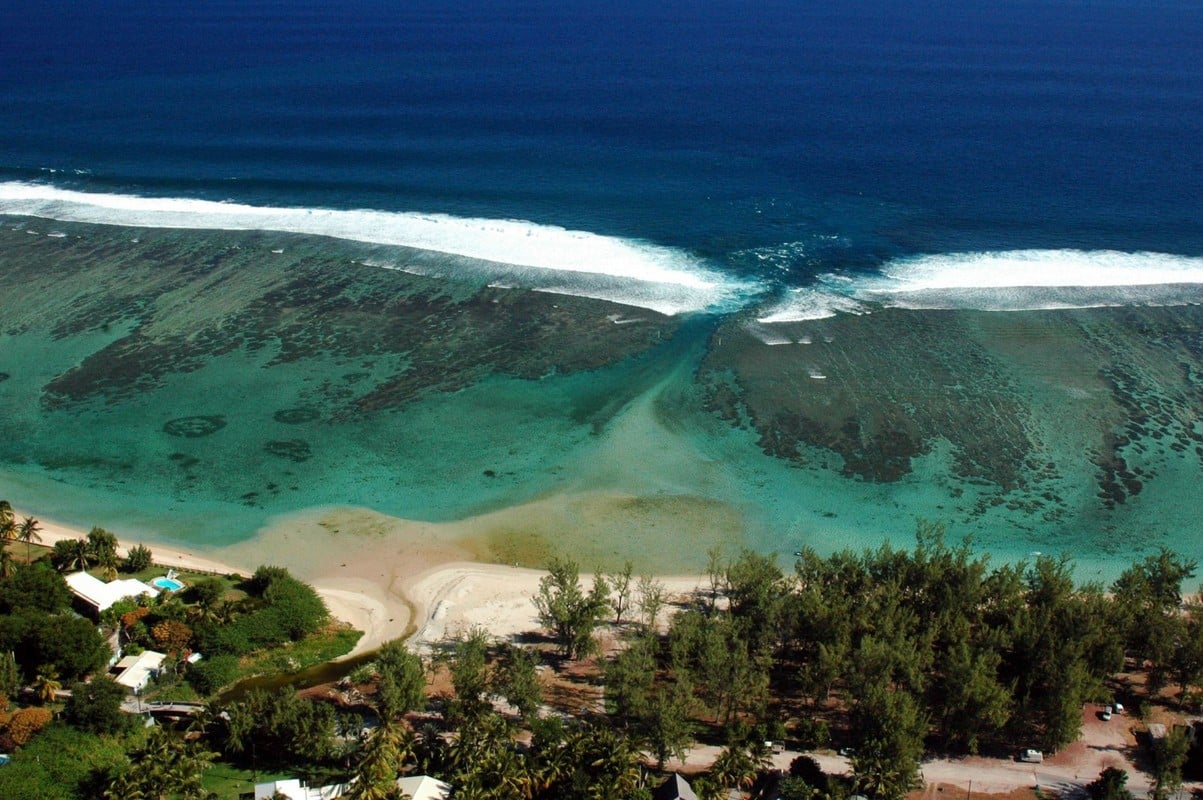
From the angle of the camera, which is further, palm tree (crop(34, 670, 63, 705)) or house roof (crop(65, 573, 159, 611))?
house roof (crop(65, 573, 159, 611))

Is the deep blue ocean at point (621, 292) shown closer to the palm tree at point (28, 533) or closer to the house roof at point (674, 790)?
the palm tree at point (28, 533)

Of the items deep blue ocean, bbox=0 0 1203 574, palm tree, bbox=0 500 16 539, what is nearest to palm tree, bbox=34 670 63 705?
palm tree, bbox=0 500 16 539

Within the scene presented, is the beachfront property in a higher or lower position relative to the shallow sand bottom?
lower

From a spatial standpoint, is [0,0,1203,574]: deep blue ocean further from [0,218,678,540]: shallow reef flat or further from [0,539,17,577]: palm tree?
[0,539,17,577]: palm tree

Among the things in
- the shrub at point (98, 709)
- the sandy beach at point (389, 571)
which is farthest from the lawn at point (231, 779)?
the sandy beach at point (389, 571)

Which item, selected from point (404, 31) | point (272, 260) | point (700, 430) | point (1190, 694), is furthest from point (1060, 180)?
point (404, 31)

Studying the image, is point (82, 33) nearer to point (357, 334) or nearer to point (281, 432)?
point (357, 334)

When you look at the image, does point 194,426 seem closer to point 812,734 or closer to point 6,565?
point 6,565
